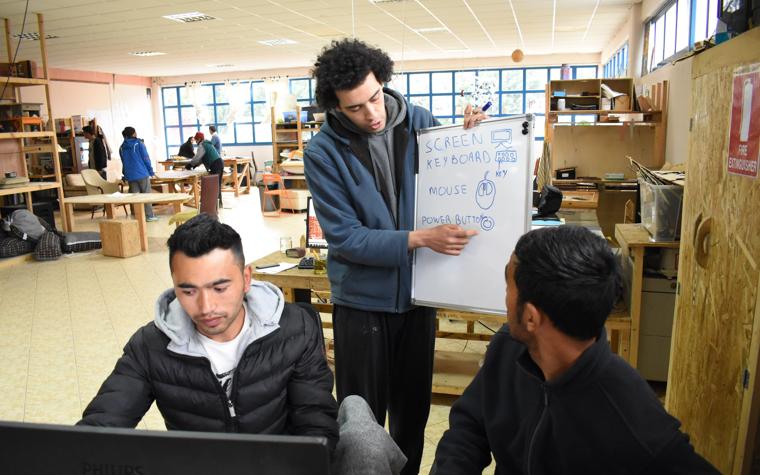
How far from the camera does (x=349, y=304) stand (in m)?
1.99

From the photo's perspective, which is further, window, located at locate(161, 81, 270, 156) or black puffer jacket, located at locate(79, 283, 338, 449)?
window, located at locate(161, 81, 270, 156)

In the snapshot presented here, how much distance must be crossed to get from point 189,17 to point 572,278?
8.63 m

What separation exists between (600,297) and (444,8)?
780cm

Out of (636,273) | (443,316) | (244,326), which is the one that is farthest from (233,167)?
(244,326)

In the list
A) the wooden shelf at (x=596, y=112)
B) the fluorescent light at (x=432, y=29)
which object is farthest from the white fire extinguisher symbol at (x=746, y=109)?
the fluorescent light at (x=432, y=29)

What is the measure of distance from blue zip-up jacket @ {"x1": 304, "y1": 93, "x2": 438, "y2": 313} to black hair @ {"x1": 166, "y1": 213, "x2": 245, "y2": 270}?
1.55 feet

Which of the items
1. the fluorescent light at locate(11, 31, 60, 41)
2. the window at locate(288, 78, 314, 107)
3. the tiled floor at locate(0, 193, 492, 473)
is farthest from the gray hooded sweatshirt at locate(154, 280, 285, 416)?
the window at locate(288, 78, 314, 107)

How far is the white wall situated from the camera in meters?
14.4

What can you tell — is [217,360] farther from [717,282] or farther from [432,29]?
[432,29]

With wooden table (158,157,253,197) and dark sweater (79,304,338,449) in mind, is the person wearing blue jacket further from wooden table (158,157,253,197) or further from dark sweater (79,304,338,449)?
dark sweater (79,304,338,449)

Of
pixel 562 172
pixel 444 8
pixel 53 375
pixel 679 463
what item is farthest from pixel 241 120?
pixel 679 463

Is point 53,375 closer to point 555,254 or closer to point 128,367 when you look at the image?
point 128,367

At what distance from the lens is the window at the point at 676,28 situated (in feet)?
16.1

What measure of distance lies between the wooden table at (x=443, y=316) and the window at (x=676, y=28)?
276 cm
